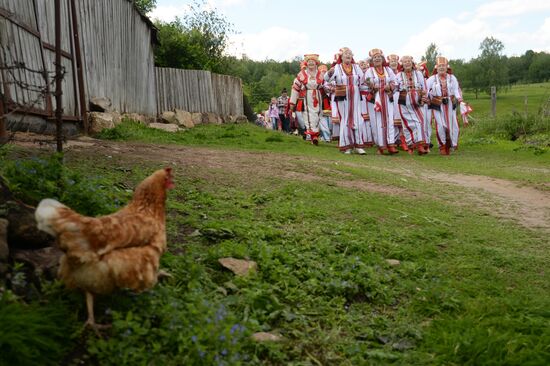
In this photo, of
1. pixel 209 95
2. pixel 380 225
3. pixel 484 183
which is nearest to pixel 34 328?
pixel 380 225

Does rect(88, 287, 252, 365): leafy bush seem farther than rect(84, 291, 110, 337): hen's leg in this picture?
No

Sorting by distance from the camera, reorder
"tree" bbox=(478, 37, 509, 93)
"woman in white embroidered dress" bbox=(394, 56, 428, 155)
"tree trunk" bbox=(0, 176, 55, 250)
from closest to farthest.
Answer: "tree trunk" bbox=(0, 176, 55, 250) < "woman in white embroidered dress" bbox=(394, 56, 428, 155) < "tree" bbox=(478, 37, 509, 93)

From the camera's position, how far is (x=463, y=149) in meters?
16.5

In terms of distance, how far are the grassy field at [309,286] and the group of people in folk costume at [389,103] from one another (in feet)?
23.9

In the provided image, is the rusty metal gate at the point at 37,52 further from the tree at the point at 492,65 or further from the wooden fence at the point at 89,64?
the tree at the point at 492,65

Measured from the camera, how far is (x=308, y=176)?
7.80m

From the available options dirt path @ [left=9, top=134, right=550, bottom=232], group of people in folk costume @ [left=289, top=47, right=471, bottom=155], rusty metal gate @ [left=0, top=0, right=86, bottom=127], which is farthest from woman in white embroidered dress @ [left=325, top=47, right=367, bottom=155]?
rusty metal gate @ [left=0, top=0, right=86, bottom=127]

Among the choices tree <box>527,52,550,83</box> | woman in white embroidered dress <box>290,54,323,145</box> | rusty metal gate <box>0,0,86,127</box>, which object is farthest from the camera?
tree <box>527,52,550,83</box>

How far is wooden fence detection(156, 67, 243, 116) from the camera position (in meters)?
18.3

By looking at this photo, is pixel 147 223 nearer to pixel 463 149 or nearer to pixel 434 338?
pixel 434 338

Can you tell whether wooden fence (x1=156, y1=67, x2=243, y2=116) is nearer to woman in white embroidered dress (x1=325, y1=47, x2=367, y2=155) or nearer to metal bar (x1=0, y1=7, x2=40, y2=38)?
woman in white embroidered dress (x1=325, y1=47, x2=367, y2=155)

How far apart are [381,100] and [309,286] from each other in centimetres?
1135

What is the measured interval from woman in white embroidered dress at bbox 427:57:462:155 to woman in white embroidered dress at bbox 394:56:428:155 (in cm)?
40

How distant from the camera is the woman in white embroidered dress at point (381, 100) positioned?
14.4 meters
